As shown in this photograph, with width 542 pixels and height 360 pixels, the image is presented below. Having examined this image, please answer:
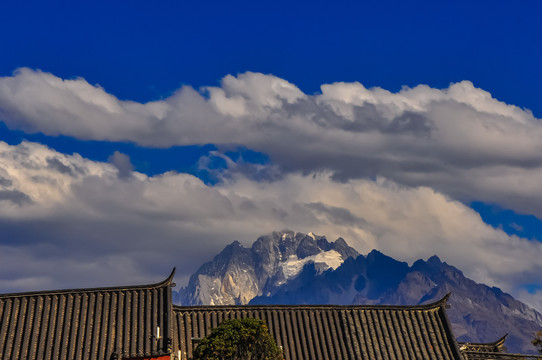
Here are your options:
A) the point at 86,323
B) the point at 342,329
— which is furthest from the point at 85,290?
the point at 342,329

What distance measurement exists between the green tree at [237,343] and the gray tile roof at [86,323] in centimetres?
1053

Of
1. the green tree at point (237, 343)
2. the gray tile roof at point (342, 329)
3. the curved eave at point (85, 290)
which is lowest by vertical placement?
the green tree at point (237, 343)

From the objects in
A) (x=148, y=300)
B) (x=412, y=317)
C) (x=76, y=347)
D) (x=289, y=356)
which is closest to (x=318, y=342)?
(x=289, y=356)

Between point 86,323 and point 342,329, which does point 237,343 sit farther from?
point 342,329

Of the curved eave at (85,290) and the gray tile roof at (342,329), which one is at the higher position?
the curved eave at (85,290)

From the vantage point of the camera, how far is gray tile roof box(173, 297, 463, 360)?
51594 mm

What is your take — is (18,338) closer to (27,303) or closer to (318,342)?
(27,303)

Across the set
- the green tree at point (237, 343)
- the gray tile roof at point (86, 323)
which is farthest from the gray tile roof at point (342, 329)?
the green tree at point (237, 343)

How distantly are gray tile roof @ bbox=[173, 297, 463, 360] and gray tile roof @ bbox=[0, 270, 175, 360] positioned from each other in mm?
2093

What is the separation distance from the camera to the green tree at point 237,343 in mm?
37438

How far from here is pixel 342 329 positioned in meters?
53.8

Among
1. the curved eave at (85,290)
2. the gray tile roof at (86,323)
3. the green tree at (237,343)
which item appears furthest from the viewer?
the curved eave at (85,290)

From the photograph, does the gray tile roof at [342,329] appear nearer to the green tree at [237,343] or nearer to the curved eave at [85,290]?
the curved eave at [85,290]

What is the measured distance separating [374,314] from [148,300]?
16980mm
